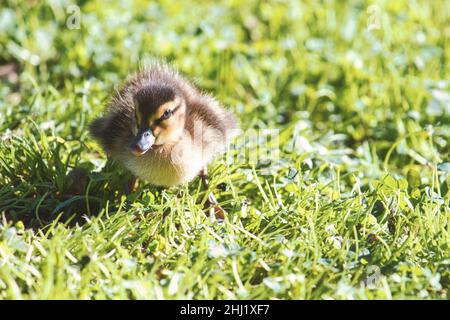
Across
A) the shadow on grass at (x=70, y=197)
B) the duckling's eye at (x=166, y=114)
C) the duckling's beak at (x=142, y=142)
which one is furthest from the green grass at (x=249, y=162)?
the duckling's eye at (x=166, y=114)

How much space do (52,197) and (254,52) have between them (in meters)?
2.04

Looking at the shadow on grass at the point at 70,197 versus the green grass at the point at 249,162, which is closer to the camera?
the green grass at the point at 249,162

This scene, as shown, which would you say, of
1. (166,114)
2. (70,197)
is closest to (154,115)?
(166,114)

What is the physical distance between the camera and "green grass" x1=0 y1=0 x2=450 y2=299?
2.74 meters

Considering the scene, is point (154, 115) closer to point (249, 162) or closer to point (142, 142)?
point (142, 142)

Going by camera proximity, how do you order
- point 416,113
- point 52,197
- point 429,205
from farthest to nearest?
point 416,113 < point 52,197 < point 429,205

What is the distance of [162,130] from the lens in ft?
10.2

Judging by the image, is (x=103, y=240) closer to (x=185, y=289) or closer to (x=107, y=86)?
(x=185, y=289)

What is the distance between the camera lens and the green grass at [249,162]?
274cm

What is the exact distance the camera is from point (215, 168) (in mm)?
3572

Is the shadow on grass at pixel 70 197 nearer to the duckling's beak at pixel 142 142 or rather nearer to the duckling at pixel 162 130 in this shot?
the duckling at pixel 162 130

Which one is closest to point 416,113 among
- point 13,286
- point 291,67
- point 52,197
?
point 291,67

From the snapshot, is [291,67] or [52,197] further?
[291,67]

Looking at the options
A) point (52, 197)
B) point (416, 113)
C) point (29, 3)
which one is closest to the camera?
point (52, 197)
